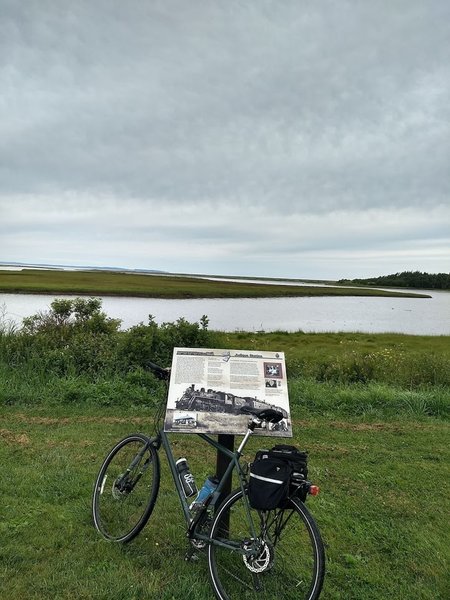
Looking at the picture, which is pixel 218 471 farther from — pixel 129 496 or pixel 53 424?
pixel 53 424

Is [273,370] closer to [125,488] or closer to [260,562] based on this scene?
[260,562]

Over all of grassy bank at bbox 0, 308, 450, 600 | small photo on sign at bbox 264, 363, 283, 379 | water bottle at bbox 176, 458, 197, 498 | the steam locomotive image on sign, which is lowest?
grassy bank at bbox 0, 308, 450, 600

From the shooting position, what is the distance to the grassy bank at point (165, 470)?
11.5ft

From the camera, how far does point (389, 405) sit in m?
9.19

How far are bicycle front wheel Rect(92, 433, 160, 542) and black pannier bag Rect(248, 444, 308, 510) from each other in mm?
1109

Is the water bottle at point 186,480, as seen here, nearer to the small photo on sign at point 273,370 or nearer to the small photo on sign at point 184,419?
the small photo on sign at point 184,419

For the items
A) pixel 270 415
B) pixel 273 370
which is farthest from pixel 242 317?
pixel 270 415

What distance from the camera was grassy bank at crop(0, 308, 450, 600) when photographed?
11.5 feet

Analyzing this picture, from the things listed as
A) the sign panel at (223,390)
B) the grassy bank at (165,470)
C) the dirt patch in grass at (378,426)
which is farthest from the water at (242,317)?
the sign panel at (223,390)

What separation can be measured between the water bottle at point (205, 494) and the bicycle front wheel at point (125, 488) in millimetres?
403

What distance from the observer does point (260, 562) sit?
321 cm

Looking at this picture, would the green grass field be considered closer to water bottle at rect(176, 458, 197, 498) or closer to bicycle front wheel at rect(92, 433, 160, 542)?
bicycle front wheel at rect(92, 433, 160, 542)

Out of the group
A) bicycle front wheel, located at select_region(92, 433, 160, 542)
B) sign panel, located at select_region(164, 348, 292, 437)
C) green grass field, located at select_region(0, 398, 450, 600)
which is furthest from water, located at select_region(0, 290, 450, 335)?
sign panel, located at select_region(164, 348, 292, 437)

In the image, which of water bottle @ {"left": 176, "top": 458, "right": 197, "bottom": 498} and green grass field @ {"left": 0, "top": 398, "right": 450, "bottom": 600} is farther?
water bottle @ {"left": 176, "top": 458, "right": 197, "bottom": 498}
